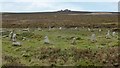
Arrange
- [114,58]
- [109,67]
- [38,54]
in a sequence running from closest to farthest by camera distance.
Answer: [109,67] < [114,58] < [38,54]

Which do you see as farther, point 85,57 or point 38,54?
point 38,54

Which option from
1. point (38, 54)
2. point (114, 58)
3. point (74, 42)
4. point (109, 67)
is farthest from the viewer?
point (74, 42)

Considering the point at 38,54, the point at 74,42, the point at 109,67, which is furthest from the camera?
the point at 74,42

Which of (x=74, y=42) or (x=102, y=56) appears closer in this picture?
(x=102, y=56)

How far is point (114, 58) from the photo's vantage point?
20859mm

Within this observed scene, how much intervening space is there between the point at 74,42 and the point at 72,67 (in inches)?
353

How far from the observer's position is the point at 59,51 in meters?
23.5

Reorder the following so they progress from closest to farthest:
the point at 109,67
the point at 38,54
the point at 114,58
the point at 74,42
→ 1. the point at 109,67
2. the point at 114,58
3. the point at 38,54
4. the point at 74,42

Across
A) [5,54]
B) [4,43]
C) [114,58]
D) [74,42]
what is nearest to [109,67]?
[114,58]

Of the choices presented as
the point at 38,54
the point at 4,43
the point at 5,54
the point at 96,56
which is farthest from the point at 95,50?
the point at 4,43

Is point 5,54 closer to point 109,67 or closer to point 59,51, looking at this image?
point 59,51

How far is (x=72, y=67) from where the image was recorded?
19.6 m

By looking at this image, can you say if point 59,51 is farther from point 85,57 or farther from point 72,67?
point 72,67

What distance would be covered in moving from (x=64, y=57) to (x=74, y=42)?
22.3 ft
